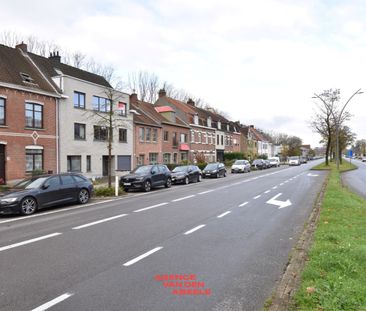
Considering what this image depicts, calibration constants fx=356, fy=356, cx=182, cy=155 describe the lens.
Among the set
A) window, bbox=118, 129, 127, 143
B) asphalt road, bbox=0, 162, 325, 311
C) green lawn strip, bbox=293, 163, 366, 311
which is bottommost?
asphalt road, bbox=0, 162, 325, 311

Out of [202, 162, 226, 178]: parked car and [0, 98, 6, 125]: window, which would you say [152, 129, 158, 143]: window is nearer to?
[202, 162, 226, 178]: parked car

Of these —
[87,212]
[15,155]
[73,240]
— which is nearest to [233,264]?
[73,240]

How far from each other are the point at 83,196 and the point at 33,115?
12.6 metres

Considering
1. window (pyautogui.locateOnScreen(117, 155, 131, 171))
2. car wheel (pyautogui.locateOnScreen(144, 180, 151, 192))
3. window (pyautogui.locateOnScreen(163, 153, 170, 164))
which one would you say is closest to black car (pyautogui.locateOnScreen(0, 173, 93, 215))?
car wheel (pyautogui.locateOnScreen(144, 180, 151, 192))

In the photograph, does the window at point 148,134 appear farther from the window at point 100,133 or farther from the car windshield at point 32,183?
the car windshield at point 32,183

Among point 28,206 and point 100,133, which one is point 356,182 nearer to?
point 100,133

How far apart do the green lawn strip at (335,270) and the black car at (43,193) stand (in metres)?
9.76

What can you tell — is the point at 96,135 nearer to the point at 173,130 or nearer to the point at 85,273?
the point at 173,130

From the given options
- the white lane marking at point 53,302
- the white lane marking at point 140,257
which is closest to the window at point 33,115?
the white lane marking at point 140,257

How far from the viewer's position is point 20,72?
26.0 metres

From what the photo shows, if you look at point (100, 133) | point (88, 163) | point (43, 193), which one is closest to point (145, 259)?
point (43, 193)

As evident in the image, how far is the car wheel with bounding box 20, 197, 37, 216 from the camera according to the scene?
12534 mm

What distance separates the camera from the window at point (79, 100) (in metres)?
29.7

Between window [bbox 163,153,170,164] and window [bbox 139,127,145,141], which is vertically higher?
window [bbox 139,127,145,141]
